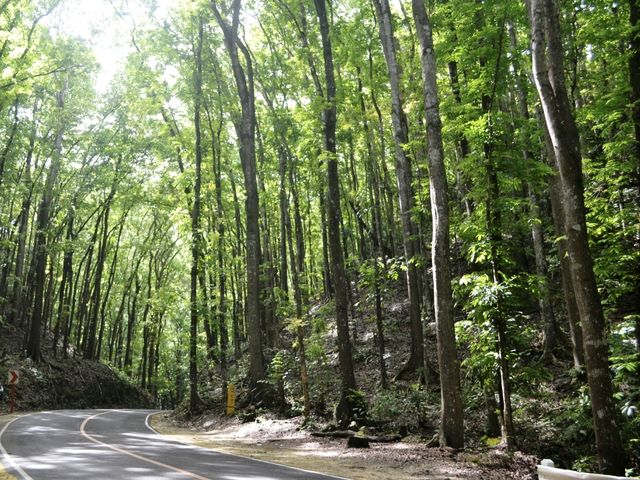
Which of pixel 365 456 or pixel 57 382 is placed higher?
pixel 57 382

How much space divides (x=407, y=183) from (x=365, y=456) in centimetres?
897

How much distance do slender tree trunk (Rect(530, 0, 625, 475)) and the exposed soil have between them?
1694mm

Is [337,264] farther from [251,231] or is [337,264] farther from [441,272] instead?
[251,231]

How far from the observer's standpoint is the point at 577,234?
26.2 feet

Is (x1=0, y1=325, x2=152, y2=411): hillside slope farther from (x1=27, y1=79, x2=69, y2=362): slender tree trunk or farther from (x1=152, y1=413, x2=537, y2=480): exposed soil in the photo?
(x1=152, y1=413, x2=537, y2=480): exposed soil

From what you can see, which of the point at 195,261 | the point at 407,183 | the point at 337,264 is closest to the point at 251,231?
the point at 195,261

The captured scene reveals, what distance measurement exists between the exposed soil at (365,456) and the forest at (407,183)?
679 mm

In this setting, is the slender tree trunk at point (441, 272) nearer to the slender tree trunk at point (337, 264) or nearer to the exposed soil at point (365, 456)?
the exposed soil at point (365, 456)

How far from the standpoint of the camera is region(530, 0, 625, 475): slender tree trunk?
7495 millimetres

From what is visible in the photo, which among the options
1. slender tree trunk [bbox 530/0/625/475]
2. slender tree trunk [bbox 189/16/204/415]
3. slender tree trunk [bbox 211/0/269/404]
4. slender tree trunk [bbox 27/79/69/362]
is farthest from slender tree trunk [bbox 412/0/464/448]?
slender tree trunk [bbox 27/79/69/362]

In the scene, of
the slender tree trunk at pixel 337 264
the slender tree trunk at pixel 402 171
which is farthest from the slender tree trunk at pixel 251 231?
the slender tree trunk at pixel 402 171

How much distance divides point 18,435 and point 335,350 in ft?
43.2

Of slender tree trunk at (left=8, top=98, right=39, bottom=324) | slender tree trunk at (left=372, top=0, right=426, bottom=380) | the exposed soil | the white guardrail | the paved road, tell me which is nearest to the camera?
the white guardrail

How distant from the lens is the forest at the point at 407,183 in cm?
995
